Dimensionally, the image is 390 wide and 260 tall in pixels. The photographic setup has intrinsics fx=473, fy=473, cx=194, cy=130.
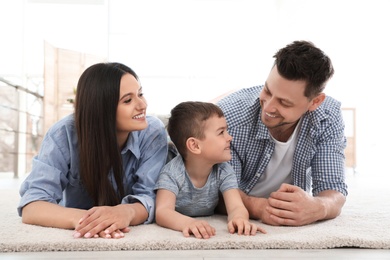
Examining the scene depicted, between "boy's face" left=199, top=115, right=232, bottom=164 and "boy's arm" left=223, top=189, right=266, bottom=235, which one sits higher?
"boy's face" left=199, top=115, right=232, bottom=164

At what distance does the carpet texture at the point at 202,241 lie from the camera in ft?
4.30

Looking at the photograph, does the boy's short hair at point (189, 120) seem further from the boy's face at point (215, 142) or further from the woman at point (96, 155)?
the woman at point (96, 155)

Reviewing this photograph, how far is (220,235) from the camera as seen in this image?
1.47 m

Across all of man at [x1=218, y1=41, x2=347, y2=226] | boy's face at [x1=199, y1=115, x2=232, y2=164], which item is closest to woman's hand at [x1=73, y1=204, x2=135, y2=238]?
boy's face at [x1=199, y1=115, x2=232, y2=164]

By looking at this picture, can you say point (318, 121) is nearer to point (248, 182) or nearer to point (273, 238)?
point (248, 182)

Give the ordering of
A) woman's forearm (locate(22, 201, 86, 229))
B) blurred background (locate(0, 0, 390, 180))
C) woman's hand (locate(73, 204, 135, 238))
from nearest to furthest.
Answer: woman's hand (locate(73, 204, 135, 238)) → woman's forearm (locate(22, 201, 86, 229)) → blurred background (locate(0, 0, 390, 180))

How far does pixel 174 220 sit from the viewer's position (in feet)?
5.12

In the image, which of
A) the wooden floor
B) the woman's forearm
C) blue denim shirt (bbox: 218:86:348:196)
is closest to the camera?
the wooden floor

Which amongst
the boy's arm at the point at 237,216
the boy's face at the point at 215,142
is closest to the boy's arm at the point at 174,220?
the boy's arm at the point at 237,216

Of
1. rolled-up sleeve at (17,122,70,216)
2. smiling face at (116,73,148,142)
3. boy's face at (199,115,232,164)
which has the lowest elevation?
rolled-up sleeve at (17,122,70,216)

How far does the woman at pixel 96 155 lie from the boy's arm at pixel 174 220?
46mm

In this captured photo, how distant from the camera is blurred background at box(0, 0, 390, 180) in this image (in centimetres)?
589

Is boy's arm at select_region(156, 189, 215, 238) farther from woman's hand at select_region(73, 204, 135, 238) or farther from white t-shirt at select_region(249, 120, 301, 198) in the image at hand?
white t-shirt at select_region(249, 120, 301, 198)

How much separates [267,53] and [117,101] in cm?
546
